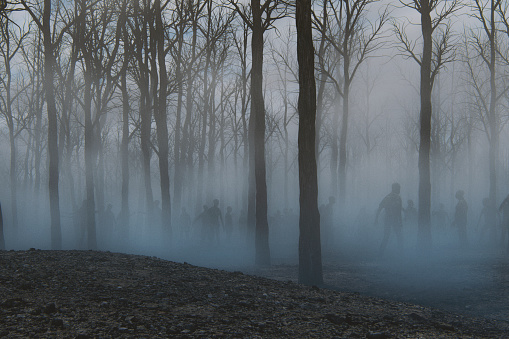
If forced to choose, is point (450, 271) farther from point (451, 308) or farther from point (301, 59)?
point (301, 59)

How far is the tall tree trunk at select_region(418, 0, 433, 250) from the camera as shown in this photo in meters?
12.9

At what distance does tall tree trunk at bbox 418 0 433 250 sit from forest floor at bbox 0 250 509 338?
5.22 m

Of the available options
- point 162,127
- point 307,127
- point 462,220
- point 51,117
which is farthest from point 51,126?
point 462,220

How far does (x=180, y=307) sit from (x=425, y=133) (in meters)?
9.84

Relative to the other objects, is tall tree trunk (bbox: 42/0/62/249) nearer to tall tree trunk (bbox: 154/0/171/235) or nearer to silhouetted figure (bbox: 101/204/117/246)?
tall tree trunk (bbox: 154/0/171/235)

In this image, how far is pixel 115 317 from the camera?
14.2 feet

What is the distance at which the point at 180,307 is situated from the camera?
16.1 ft

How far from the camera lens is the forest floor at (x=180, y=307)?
4141mm

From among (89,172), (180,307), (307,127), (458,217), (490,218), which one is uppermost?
(307,127)

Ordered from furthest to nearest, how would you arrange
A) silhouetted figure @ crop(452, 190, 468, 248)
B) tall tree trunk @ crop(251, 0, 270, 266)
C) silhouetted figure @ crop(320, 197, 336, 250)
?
silhouetted figure @ crop(320, 197, 336, 250) → silhouetted figure @ crop(452, 190, 468, 248) → tall tree trunk @ crop(251, 0, 270, 266)

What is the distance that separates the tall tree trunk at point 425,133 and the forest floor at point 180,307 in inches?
205

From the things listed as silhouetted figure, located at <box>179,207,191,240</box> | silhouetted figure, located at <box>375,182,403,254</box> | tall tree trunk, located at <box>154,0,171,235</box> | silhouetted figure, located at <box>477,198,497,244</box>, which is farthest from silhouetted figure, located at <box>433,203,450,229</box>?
tall tree trunk, located at <box>154,0,171,235</box>

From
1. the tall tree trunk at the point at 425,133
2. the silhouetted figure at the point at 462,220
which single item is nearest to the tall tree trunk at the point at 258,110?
the tall tree trunk at the point at 425,133

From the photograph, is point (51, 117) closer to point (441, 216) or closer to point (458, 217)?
point (458, 217)
